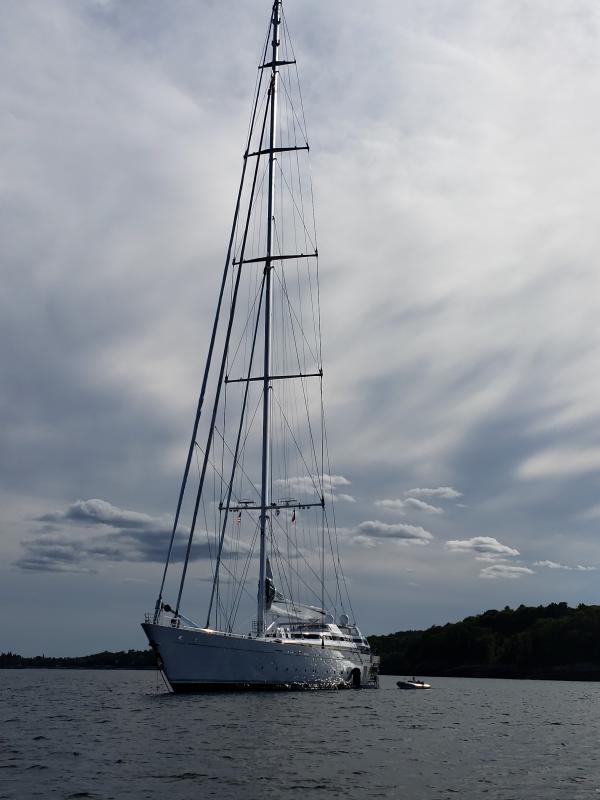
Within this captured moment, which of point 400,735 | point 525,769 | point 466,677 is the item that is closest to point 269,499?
point 400,735

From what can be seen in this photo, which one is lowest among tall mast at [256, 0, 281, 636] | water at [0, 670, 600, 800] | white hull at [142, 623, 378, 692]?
water at [0, 670, 600, 800]

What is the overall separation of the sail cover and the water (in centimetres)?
818

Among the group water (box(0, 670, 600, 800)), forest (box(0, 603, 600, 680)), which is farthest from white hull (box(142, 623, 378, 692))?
forest (box(0, 603, 600, 680))

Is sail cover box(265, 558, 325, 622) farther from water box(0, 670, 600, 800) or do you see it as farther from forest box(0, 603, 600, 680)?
forest box(0, 603, 600, 680)

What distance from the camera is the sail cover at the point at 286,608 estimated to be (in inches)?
2076

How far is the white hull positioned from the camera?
43719mm

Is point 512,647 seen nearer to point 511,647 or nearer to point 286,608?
point 511,647

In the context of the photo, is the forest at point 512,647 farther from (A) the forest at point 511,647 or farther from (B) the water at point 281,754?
(B) the water at point 281,754

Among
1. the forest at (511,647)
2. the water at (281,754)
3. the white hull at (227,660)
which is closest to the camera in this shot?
the water at (281,754)

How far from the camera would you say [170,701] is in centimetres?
4391

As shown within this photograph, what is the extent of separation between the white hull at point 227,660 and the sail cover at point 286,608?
279 centimetres

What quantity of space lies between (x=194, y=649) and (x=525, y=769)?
22.4m

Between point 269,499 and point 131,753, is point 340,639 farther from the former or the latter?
point 131,753

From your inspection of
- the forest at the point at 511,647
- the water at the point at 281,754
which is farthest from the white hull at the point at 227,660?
the forest at the point at 511,647
